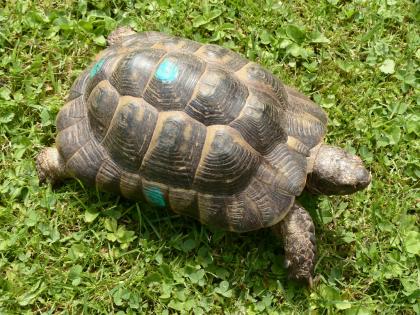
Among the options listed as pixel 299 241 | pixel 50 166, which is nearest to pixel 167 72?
pixel 50 166

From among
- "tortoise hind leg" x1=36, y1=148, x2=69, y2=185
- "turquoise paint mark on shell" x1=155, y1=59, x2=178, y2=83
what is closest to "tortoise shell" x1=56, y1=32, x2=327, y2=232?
"turquoise paint mark on shell" x1=155, y1=59, x2=178, y2=83

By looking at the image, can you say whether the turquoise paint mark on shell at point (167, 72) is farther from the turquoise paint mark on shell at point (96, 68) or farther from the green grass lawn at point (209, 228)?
the green grass lawn at point (209, 228)

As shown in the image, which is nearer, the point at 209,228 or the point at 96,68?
the point at 96,68

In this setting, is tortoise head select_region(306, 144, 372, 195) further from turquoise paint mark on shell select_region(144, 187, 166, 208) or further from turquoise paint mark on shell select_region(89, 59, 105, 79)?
turquoise paint mark on shell select_region(89, 59, 105, 79)

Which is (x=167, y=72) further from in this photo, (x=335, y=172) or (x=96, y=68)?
(x=335, y=172)

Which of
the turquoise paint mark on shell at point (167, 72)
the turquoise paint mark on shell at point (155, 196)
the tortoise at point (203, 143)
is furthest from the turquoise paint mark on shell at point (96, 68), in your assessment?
the turquoise paint mark on shell at point (155, 196)

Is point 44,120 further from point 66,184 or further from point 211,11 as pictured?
point 211,11
